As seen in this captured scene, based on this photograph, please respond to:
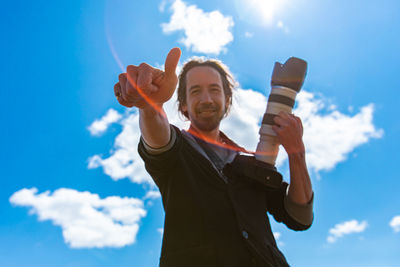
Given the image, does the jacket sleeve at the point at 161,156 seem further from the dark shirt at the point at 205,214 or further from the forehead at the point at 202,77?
the forehead at the point at 202,77

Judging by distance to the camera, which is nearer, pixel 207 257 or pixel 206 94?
pixel 207 257

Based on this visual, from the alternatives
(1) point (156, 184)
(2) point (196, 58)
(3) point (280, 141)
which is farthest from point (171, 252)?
(2) point (196, 58)

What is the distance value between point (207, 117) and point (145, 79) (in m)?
1.46

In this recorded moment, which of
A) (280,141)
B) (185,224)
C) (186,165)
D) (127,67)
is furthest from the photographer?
(280,141)

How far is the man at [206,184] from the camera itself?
257 cm

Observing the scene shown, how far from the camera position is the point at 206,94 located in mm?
3693

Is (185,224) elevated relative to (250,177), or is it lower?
lower

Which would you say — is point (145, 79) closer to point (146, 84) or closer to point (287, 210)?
point (146, 84)

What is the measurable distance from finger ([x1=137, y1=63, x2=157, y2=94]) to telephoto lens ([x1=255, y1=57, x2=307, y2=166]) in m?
1.44

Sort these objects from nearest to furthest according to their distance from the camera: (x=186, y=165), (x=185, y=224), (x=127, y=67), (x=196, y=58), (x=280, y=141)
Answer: (x=127, y=67) < (x=185, y=224) < (x=186, y=165) < (x=280, y=141) < (x=196, y=58)

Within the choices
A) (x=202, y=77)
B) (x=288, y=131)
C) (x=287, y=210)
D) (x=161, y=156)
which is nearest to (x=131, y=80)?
(x=161, y=156)

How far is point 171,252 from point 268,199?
143 cm

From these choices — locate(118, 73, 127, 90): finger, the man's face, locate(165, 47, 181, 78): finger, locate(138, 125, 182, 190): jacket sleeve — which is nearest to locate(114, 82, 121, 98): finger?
locate(118, 73, 127, 90): finger

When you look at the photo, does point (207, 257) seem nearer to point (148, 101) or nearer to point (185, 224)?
point (185, 224)
